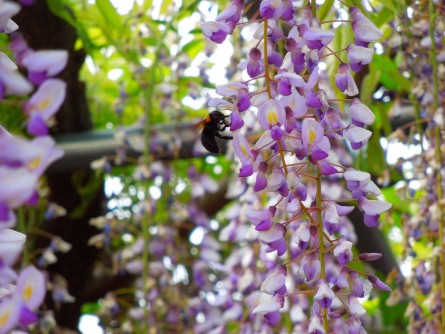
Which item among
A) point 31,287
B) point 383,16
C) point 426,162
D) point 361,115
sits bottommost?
point 426,162

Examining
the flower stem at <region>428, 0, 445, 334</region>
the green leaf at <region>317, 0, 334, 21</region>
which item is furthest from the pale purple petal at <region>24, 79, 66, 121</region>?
the flower stem at <region>428, 0, 445, 334</region>

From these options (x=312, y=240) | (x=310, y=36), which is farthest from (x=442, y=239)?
(x=310, y=36)

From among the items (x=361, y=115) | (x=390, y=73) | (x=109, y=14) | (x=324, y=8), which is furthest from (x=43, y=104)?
(x=109, y=14)

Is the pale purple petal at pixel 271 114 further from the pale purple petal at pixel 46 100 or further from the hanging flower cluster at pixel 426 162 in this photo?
the hanging flower cluster at pixel 426 162

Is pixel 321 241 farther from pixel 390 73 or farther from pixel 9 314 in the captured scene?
pixel 390 73

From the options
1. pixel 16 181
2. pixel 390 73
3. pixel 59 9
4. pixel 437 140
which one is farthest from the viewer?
pixel 59 9

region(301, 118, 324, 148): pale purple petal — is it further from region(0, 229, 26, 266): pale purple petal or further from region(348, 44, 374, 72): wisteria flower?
region(0, 229, 26, 266): pale purple petal

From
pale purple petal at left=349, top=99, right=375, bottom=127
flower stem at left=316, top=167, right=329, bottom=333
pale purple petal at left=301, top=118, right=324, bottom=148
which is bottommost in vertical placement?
flower stem at left=316, top=167, right=329, bottom=333
